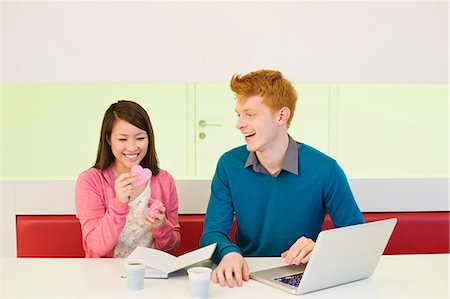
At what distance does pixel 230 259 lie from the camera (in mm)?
1621

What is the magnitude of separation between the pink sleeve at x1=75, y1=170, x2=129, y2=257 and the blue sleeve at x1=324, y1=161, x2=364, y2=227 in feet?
2.42

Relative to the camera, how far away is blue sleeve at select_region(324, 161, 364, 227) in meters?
1.96

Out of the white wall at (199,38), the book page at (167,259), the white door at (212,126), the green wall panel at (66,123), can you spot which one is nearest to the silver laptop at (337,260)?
the book page at (167,259)

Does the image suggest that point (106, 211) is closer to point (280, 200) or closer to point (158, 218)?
point (158, 218)

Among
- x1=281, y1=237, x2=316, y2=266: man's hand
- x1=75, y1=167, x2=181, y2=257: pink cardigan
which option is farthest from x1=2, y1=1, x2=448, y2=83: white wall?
x1=281, y1=237, x2=316, y2=266: man's hand

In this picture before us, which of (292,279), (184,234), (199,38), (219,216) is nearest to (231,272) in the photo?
(292,279)

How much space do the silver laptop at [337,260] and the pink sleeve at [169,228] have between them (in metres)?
0.59

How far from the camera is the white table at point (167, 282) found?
1442mm

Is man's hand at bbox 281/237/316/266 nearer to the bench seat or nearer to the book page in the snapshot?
the book page

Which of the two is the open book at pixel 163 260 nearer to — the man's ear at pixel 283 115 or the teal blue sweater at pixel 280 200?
the teal blue sweater at pixel 280 200

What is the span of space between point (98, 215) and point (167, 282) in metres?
0.64

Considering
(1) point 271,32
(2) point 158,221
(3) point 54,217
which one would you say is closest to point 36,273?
(2) point 158,221

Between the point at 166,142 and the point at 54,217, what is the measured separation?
1217mm

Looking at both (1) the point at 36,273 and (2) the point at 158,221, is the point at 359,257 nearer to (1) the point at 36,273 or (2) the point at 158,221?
(2) the point at 158,221
